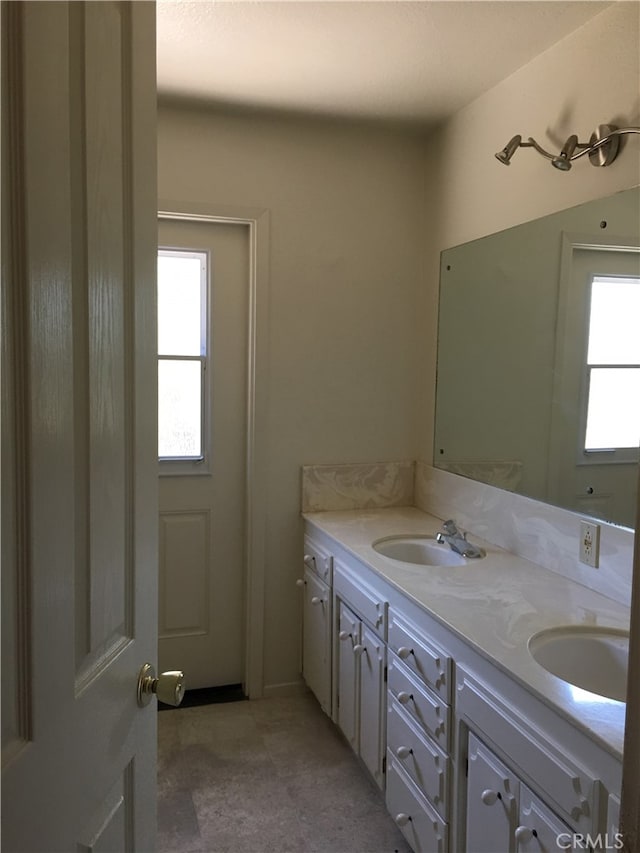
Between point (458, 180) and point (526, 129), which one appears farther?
point (458, 180)

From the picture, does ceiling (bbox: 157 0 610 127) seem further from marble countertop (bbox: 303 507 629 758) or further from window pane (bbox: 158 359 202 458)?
marble countertop (bbox: 303 507 629 758)

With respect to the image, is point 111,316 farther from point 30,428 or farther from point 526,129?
point 526,129

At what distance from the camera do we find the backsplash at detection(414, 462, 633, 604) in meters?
1.84

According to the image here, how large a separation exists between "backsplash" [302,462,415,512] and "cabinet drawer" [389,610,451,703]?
3.28ft

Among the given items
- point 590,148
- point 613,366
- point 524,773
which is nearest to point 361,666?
point 524,773

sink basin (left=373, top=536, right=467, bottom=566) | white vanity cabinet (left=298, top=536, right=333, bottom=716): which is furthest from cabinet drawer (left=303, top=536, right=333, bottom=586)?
sink basin (left=373, top=536, right=467, bottom=566)

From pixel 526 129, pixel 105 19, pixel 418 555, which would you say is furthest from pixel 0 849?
pixel 526 129

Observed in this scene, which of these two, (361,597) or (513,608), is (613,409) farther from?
(361,597)

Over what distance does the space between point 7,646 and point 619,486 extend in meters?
1.69

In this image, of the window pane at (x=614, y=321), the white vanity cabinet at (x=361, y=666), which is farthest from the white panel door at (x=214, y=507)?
the window pane at (x=614, y=321)

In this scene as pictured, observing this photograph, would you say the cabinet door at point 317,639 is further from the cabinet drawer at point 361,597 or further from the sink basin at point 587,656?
the sink basin at point 587,656

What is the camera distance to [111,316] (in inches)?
33.6

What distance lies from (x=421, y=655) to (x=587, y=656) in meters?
0.43

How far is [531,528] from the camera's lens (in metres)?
2.21
